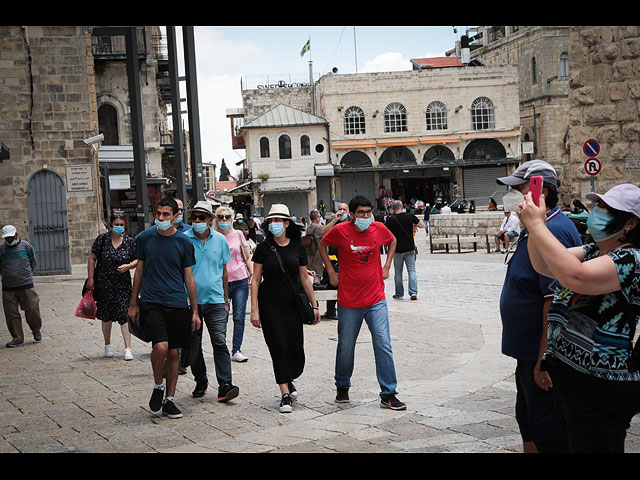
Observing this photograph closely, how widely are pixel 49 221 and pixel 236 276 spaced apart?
14.9 m

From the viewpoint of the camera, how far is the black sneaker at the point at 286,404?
680 centimetres

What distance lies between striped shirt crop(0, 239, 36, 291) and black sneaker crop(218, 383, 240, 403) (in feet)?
16.7

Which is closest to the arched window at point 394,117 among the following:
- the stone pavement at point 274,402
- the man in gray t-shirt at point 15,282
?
the stone pavement at point 274,402

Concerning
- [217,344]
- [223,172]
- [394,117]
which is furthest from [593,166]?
[223,172]

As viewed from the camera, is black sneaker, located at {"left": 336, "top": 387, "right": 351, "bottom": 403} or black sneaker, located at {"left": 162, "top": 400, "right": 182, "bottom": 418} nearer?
black sneaker, located at {"left": 162, "top": 400, "right": 182, "bottom": 418}

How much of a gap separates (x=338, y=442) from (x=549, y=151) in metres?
60.2

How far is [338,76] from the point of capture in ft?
189

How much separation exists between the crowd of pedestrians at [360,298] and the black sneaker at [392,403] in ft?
0.04

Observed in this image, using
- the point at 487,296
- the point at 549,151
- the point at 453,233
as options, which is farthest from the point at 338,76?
the point at 487,296

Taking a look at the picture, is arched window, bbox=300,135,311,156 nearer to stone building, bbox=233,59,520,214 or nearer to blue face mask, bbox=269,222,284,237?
stone building, bbox=233,59,520,214

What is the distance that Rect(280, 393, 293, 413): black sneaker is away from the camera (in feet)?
22.3

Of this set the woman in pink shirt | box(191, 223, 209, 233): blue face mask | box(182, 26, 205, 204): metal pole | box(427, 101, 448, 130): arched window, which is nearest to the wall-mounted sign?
box(182, 26, 205, 204): metal pole

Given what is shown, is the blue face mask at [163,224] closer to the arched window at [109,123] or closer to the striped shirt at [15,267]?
the striped shirt at [15,267]
